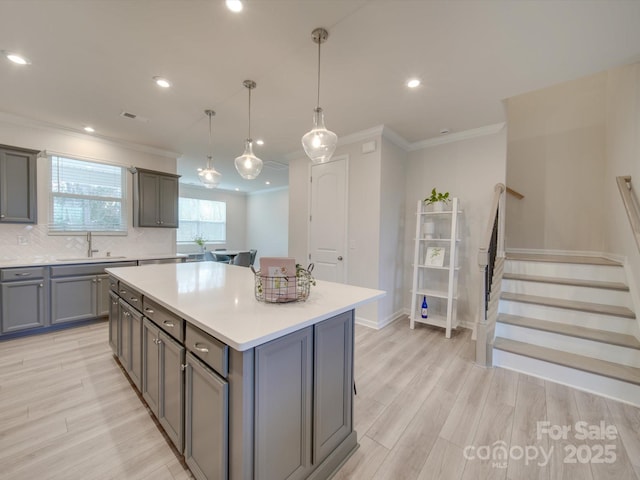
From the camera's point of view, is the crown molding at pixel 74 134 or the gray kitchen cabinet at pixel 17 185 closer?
the gray kitchen cabinet at pixel 17 185

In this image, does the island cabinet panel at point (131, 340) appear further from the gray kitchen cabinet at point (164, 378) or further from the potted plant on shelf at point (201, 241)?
the potted plant on shelf at point (201, 241)

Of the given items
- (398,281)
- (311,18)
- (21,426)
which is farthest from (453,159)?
(21,426)

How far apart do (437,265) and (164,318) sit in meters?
3.18

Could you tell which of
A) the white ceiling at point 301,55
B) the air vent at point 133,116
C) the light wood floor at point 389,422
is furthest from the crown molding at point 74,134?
the light wood floor at point 389,422

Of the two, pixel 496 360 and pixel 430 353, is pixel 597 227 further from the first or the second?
pixel 430 353

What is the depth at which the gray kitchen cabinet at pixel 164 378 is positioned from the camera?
56.0 inches

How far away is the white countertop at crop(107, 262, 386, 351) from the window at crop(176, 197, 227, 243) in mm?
6242

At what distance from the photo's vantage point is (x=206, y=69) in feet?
7.40

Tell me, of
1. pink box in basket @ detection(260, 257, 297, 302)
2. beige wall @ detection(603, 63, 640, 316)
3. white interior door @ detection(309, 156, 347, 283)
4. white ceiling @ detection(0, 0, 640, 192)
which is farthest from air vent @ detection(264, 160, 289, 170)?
beige wall @ detection(603, 63, 640, 316)

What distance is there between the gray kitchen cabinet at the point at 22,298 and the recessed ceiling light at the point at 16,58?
223 centimetres

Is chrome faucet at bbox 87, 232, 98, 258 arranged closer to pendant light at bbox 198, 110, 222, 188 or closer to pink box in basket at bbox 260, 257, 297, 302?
pendant light at bbox 198, 110, 222, 188

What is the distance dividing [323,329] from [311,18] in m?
1.95

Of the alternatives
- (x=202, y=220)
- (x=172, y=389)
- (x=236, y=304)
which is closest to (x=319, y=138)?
(x=236, y=304)

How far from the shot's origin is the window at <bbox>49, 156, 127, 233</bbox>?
3689mm
